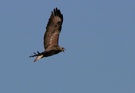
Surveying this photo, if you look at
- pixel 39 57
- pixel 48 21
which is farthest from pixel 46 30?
pixel 39 57

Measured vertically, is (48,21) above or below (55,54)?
above

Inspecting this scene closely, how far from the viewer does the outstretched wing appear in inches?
944

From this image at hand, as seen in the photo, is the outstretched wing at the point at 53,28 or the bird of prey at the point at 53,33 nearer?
the bird of prey at the point at 53,33

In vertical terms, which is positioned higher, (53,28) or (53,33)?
(53,28)

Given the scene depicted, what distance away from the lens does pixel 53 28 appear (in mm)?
24281

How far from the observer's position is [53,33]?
24.2 meters

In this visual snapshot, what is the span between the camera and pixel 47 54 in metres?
22.7

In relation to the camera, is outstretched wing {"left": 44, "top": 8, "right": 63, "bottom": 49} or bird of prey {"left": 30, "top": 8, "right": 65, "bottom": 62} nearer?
bird of prey {"left": 30, "top": 8, "right": 65, "bottom": 62}

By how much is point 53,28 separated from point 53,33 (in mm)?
275

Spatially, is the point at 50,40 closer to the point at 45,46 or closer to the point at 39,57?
the point at 45,46

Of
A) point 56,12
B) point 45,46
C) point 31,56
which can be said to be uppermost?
point 56,12

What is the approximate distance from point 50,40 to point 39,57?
211 centimetres

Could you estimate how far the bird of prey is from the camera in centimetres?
2346

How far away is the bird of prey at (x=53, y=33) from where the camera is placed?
923 inches
